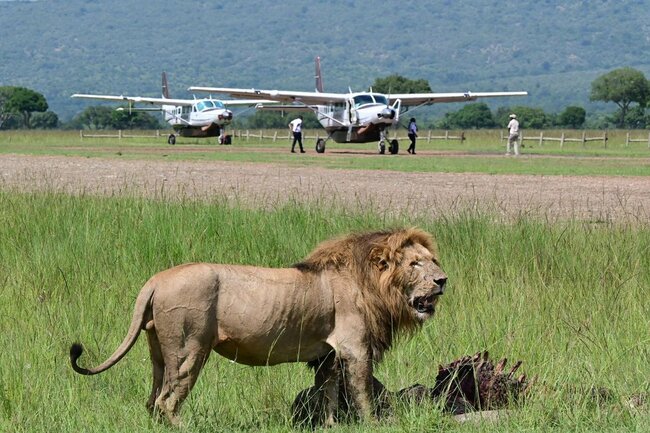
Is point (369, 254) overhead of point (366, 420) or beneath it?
overhead

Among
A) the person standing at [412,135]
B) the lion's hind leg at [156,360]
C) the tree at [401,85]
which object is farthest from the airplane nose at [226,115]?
the tree at [401,85]

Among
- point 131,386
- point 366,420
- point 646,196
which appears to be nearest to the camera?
point 366,420

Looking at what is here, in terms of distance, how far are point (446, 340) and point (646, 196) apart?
14380mm

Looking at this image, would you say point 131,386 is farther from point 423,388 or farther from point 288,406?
point 423,388

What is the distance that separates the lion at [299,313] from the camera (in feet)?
17.7

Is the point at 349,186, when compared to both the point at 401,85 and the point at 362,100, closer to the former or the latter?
the point at 362,100

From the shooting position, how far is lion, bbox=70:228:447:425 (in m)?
5.39

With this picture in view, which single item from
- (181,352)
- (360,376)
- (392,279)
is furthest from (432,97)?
(181,352)

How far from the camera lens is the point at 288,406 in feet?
20.8

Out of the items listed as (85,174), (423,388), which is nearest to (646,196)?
(85,174)

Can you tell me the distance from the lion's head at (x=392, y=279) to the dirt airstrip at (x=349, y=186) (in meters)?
10.2

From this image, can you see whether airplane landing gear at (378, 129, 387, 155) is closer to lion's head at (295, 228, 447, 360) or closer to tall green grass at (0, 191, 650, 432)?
tall green grass at (0, 191, 650, 432)

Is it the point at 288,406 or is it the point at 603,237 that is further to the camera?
the point at 603,237

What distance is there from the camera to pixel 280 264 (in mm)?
10516
